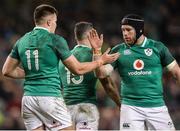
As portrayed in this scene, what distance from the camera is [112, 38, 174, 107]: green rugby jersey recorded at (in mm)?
9844

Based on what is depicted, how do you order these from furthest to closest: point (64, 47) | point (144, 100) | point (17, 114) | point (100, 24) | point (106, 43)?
point (100, 24)
point (106, 43)
point (17, 114)
point (144, 100)
point (64, 47)

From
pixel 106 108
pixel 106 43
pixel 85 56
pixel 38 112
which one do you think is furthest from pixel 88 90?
pixel 106 43

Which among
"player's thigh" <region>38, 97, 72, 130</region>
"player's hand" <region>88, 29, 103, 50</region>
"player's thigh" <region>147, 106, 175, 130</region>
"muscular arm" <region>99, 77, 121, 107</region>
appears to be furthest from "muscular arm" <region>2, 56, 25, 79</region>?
"player's thigh" <region>147, 106, 175, 130</region>

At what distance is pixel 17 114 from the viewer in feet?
48.8

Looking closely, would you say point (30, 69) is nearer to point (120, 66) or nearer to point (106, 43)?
point (120, 66)

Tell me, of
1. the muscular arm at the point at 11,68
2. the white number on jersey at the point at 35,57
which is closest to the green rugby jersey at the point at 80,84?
the muscular arm at the point at 11,68

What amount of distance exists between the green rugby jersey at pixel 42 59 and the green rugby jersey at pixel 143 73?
1.13 metres

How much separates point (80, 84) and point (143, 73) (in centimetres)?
85

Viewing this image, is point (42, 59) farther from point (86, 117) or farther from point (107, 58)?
point (86, 117)

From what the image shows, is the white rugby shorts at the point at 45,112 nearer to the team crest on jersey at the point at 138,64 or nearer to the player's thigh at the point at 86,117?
the player's thigh at the point at 86,117

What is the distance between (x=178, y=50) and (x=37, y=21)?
25.8ft

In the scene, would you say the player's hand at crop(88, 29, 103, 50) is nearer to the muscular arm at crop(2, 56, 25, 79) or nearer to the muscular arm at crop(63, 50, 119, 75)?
the muscular arm at crop(63, 50, 119, 75)

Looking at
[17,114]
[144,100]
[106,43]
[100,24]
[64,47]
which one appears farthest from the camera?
[100,24]

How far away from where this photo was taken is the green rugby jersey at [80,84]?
395 inches
